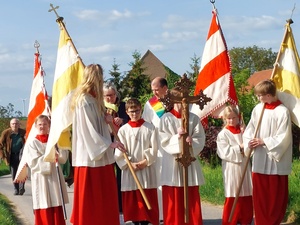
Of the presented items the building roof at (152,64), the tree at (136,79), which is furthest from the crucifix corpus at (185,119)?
the building roof at (152,64)

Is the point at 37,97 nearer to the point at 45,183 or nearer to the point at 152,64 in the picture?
the point at 45,183

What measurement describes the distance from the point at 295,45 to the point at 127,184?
122 inches

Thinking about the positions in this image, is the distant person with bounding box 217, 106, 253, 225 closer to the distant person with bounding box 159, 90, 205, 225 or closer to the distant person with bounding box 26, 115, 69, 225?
the distant person with bounding box 159, 90, 205, 225

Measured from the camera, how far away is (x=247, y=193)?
10109 millimetres

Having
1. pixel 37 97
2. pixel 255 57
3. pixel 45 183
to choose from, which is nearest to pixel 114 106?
pixel 37 97

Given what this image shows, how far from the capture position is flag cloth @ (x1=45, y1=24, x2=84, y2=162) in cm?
953

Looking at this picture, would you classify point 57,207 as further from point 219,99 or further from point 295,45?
point 295,45

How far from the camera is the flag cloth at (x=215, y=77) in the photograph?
11.5 metres

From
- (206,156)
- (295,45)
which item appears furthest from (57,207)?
(206,156)

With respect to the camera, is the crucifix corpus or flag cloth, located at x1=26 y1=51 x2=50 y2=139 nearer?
the crucifix corpus

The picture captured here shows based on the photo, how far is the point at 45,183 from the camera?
9.86 m

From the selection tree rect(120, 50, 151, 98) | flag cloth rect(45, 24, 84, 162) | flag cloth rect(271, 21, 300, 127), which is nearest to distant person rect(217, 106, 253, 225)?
flag cloth rect(271, 21, 300, 127)

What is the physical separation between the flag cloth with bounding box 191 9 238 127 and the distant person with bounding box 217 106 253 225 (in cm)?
129

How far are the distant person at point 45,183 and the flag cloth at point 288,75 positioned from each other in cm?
309
